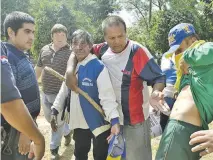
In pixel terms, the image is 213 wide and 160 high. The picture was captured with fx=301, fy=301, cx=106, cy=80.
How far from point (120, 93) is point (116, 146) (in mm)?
485

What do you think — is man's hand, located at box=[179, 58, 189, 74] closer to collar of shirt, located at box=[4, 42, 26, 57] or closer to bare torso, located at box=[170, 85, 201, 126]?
bare torso, located at box=[170, 85, 201, 126]

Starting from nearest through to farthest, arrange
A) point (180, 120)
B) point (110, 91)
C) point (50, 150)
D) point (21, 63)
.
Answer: point (180, 120) → point (21, 63) → point (110, 91) → point (50, 150)

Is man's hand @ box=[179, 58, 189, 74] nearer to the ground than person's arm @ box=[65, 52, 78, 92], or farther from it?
farther from it

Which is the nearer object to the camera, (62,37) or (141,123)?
(141,123)

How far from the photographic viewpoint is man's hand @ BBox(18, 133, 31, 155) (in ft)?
7.74

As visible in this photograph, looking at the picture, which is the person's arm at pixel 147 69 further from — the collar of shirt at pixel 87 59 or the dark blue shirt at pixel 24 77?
the dark blue shirt at pixel 24 77

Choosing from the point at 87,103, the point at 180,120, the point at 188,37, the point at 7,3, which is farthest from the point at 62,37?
the point at 7,3

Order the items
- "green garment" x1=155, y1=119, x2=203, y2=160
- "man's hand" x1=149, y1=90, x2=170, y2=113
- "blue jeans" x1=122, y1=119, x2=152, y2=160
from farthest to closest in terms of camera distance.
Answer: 1. "blue jeans" x1=122, y1=119, x2=152, y2=160
2. "man's hand" x1=149, y1=90, x2=170, y2=113
3. "green garment" x1=155, y1=119, x2=203, y2=160

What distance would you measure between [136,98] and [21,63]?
1073 mm

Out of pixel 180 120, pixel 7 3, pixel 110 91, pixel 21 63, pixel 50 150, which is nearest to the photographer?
pixel 180 120

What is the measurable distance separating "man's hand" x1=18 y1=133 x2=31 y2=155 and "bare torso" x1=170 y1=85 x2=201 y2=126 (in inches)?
45.9

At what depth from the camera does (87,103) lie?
9.48 feet

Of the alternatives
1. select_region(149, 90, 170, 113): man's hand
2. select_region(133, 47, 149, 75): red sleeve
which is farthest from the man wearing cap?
select_region(133, 47, 149, 75): red sleeve

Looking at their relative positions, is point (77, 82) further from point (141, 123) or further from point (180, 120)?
point (180, 120)
